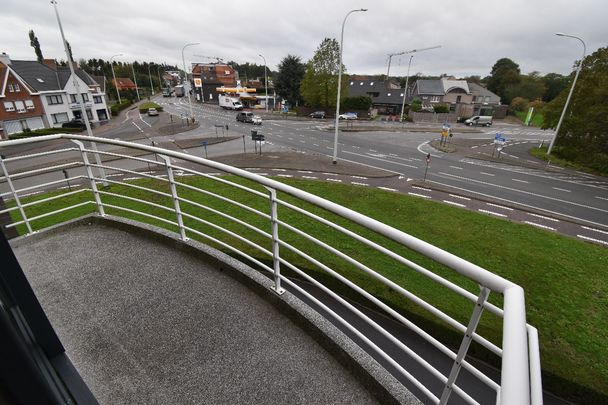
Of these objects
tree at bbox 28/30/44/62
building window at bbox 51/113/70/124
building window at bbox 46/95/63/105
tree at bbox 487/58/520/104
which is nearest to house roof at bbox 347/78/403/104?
tree at bbox 487/58/520/104

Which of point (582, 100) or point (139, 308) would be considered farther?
point (582, 100)

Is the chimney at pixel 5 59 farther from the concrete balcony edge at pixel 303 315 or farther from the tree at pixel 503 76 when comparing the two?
the tree at pixel 503 76

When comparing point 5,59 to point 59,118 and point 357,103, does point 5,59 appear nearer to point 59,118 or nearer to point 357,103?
point 59,118

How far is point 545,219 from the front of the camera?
14195mm

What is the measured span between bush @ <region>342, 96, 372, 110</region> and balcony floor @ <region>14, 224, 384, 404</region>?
2215 inches

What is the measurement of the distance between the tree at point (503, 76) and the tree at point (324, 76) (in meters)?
52.2

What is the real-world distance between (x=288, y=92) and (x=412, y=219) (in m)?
50.5

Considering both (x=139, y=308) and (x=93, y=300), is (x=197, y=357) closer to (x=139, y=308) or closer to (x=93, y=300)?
(x=139, y=308)

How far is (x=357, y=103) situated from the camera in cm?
5631

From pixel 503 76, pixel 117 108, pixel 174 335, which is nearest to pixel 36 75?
pixel 117 108

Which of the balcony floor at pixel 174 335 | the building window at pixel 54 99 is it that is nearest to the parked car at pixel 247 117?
the building window at pixel 54 99

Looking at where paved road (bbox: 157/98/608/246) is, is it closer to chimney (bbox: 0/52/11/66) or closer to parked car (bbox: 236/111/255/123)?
parked car (bbox: 236/111/255/123)

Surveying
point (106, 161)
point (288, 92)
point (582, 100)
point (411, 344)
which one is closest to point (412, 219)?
point (411, 344)

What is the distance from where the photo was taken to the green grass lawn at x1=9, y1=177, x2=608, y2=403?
6.69 metres
